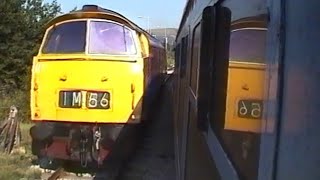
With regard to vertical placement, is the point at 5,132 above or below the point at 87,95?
below

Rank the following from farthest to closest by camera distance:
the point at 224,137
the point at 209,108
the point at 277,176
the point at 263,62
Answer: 1. the point at 209,108
2. the point at 224,137
3. the point at 263,62
4. the point at 277,176

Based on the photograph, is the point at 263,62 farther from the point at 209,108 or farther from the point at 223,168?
the point at 209,108

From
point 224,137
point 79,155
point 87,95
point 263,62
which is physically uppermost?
point 263,62

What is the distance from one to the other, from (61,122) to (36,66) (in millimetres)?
999

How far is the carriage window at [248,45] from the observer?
1.23 m

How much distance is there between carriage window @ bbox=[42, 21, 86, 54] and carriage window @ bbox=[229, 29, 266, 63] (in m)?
7.66

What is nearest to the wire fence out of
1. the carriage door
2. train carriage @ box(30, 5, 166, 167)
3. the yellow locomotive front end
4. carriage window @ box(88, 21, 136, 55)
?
train carriage @ box(30, 5, 166, 167)

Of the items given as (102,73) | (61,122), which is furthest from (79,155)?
(102,73)

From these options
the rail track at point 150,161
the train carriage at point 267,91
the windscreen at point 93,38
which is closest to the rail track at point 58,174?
the rail track at point 150,161

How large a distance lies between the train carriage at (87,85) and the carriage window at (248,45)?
7364 mm

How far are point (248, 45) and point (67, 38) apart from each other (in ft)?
26.9

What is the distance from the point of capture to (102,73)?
363 inches

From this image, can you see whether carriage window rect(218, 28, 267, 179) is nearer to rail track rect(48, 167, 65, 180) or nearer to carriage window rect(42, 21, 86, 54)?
rail track rect(48, 167, 65, 180)

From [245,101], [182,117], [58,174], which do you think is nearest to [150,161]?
[58,174]
